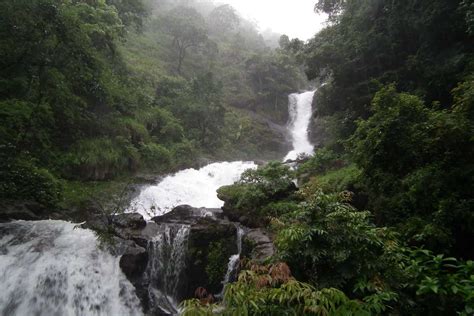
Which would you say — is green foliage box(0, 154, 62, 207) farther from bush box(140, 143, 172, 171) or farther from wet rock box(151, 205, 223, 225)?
bush box(140, 143, 172, 171)

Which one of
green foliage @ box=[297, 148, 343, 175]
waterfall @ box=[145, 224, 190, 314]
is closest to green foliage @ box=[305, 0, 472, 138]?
green foliage @ box=[297, 148, 343, 175]

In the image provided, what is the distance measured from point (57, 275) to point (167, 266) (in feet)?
9.42

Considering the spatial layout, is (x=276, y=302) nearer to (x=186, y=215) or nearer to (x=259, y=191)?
(x=259, y=191)

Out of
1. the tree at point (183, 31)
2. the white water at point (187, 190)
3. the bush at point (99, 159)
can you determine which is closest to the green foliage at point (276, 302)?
the white water at point (187, 190)

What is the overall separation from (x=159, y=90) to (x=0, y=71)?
14.7m

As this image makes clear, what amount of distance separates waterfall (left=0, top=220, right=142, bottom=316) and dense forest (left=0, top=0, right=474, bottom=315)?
1.96 metres

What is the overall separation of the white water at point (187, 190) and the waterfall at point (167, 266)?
3596mm

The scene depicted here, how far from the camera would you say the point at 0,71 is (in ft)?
36.9

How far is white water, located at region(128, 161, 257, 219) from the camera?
1441 centimetres

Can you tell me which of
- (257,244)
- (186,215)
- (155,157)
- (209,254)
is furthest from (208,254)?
(155,157)

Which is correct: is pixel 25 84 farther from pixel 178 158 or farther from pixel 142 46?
pixel 142 46

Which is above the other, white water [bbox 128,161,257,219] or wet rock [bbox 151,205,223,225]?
wet rock [bbox 151,205,223,225]

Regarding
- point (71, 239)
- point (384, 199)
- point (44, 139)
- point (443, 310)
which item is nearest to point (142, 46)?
point (44, 139)

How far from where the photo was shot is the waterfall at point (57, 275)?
775 centimetres
